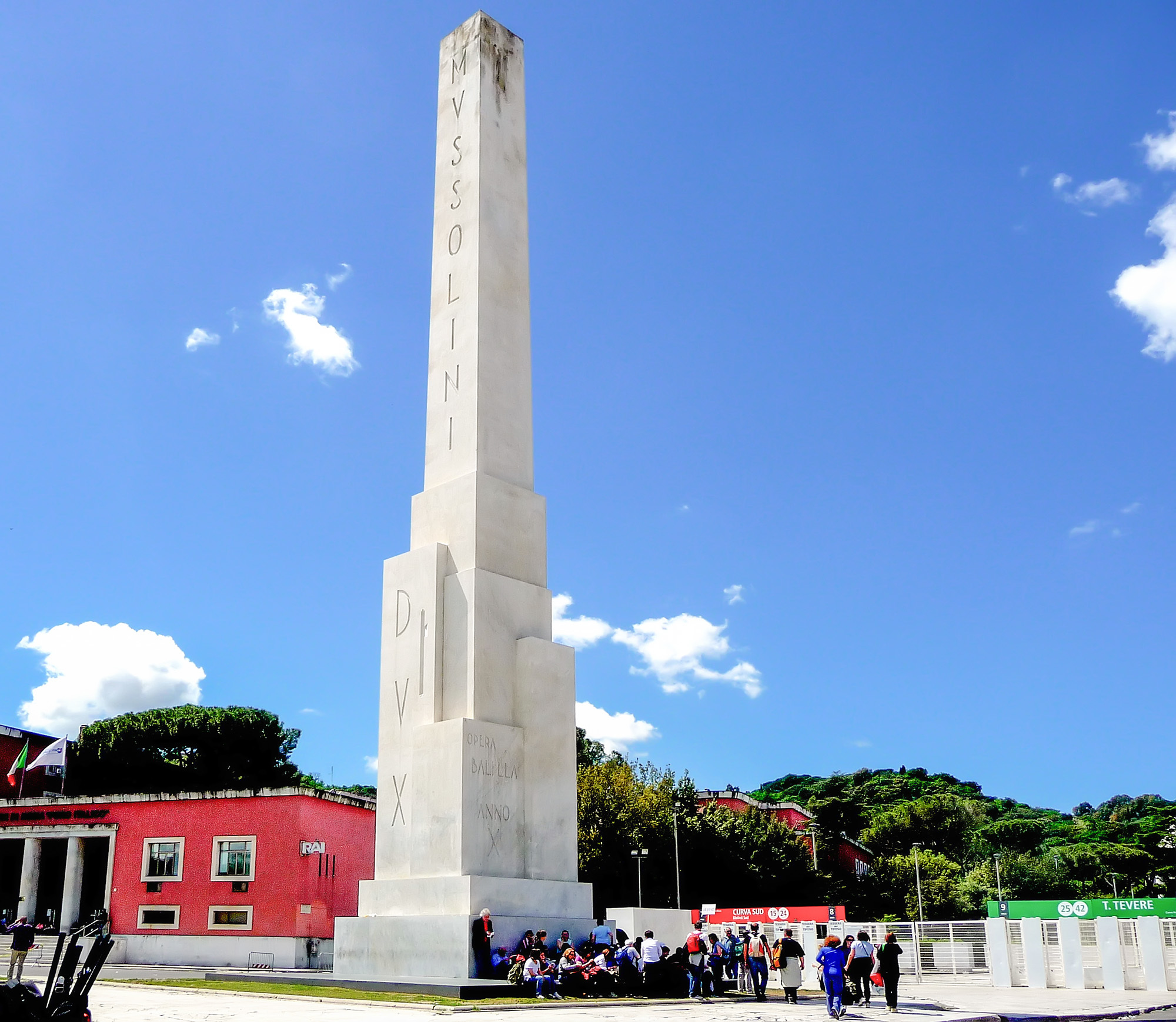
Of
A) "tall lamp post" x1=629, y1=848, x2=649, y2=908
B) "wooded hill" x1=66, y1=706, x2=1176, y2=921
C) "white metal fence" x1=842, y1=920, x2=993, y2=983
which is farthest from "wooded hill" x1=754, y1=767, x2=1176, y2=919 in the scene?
"white metal fence" x1=842, y1=920, x2=993, y2=983

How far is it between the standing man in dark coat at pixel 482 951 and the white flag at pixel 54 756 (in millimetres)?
32491

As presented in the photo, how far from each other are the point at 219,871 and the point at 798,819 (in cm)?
4202

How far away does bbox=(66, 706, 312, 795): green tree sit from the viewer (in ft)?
202

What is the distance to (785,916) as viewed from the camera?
34781 millimetres

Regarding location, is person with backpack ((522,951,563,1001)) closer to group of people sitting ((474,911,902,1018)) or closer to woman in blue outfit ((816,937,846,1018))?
group of people sitting ((474,911,902,1018))

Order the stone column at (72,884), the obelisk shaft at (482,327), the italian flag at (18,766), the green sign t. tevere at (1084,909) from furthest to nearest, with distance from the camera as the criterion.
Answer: the italian flag at (18,766) → the stone column at (72,884) → the green sign t. tevere at (1084,909) → the obelisk shaft at (482,327)

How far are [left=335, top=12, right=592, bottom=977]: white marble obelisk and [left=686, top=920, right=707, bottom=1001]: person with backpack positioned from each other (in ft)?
7.51

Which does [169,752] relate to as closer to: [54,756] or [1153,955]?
[54,756]

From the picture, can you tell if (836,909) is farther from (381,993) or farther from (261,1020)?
(261,1020)

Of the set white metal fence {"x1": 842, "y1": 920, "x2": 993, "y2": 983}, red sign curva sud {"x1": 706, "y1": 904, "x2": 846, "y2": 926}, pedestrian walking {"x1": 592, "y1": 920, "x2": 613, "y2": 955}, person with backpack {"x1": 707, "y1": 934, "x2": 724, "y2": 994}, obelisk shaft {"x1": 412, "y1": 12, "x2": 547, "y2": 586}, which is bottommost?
white metal fence {"x1": 842, "y1": 920, "x2": 993, "y2": 983}

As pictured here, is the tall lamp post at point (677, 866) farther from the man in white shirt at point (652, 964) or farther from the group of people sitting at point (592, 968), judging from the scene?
the man in white shirt at point (652, 964)

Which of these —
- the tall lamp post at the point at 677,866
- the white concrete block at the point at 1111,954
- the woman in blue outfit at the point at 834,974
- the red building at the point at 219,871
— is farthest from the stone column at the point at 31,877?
the white concrete block at the point at 1111,954

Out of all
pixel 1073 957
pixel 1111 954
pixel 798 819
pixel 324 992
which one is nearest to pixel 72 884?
pixel 324 992

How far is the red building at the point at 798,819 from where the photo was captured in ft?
207
